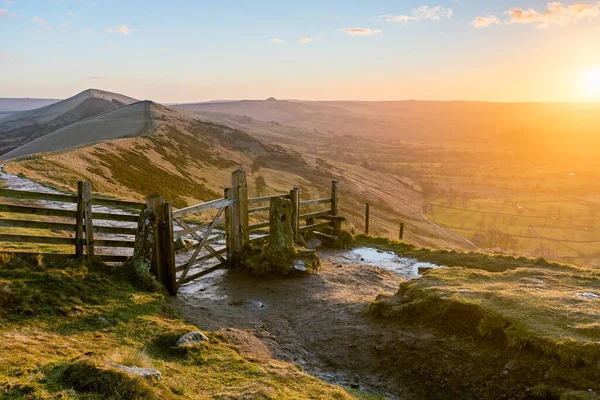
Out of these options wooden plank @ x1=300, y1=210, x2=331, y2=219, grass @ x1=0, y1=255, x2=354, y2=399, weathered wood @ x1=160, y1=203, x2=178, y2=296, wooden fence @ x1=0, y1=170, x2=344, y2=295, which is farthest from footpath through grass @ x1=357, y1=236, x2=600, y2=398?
wooden plank @ x1=300, y1=210, x2=331, y2=219

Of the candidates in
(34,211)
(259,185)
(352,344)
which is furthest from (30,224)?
(259,185)

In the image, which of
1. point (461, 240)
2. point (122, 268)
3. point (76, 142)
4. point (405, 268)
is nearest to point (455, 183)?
point (461, 240)

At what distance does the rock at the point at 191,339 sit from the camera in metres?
6.67

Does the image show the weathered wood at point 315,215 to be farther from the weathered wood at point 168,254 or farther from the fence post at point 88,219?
the fence post at point 88,219

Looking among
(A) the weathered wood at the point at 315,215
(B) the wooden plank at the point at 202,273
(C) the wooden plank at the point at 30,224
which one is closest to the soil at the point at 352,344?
(B) the wooden plank at the point at 202,273

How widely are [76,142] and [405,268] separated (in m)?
56.4

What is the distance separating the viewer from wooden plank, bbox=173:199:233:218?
10562mm

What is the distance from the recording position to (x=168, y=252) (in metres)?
10.2

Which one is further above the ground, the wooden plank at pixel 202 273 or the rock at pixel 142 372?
the rock at pixel 142 372

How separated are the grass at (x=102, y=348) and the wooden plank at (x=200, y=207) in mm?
1922

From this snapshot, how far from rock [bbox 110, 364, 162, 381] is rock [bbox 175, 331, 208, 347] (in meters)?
1.45

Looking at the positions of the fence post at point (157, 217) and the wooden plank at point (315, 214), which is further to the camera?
the wooden plank at point (315, 214)

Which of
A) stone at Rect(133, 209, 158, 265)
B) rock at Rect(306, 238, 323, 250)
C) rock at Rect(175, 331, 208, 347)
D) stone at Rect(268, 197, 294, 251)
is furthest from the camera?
rock at Rect(306, 238, 323, 250)

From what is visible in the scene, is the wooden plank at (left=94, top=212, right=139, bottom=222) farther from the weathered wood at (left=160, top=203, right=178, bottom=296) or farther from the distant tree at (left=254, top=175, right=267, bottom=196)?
the distant tree at (left=254, top=175, right=267, bottom=196)
